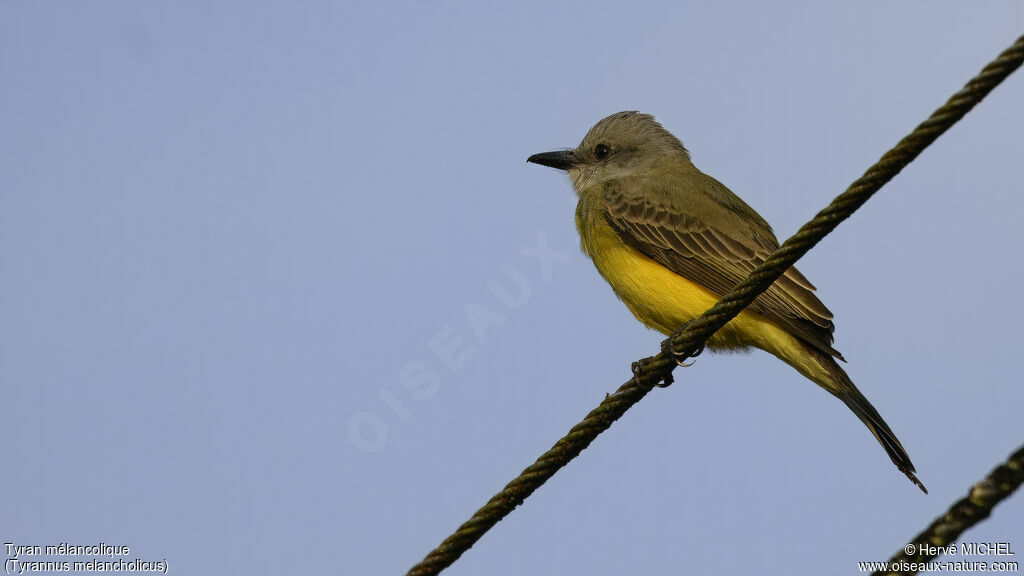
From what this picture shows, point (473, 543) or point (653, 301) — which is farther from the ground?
point (653, 301)

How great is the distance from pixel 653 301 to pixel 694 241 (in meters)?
0.64

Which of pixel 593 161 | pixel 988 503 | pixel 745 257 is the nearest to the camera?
pixel 988 503

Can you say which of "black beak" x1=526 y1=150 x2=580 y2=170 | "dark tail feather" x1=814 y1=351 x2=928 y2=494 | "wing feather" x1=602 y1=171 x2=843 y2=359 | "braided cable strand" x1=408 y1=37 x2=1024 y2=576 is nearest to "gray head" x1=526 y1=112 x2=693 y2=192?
"black beak" x1=526 y1=150 x2=580 y2=170

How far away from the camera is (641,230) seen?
6715mm

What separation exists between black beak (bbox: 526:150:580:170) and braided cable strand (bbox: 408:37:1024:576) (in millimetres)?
4342

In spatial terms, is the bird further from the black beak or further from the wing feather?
the black beak

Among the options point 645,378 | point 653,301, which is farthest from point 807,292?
point 645,378

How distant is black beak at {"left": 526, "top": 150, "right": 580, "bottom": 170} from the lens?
27.7 feet

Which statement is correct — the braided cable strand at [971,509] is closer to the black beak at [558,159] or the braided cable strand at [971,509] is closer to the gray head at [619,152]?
the gray head at [619,152]

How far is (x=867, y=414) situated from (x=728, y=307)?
2.52 metres

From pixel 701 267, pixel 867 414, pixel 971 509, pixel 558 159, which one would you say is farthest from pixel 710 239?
pixel 971 509

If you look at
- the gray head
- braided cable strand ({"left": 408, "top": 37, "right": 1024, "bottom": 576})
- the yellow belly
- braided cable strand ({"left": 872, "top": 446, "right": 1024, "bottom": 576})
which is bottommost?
braided cable strand ({"left": 872, "top": 446, "right": 1024, "bottom": 576})

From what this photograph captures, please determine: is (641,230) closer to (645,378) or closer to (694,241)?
(694,241)

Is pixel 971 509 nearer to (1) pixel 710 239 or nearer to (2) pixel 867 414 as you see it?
(2) pixel 867 414
